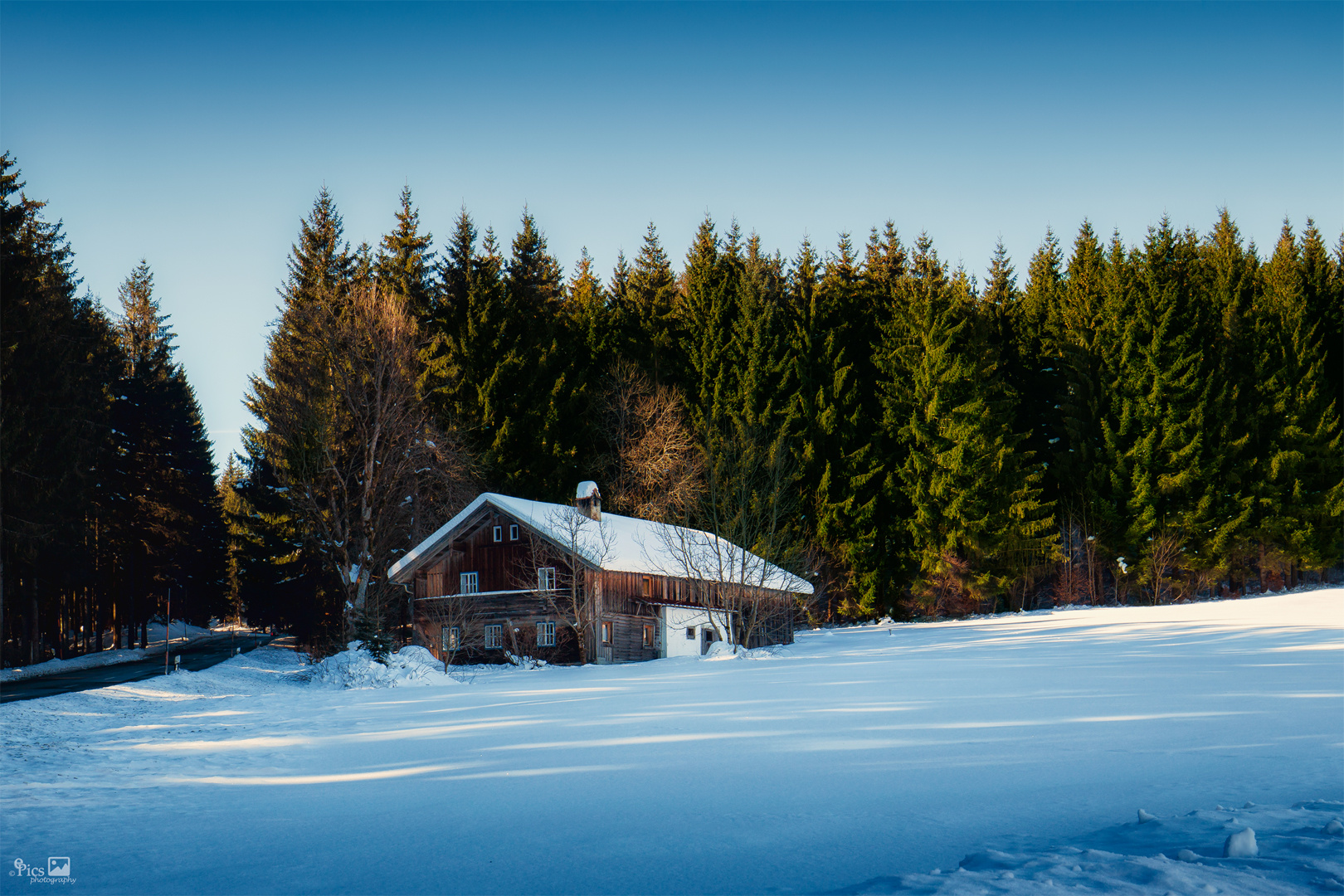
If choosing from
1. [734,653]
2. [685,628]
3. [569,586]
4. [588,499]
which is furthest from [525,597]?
[734,653]

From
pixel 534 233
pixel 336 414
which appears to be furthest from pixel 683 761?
pixel 534 233

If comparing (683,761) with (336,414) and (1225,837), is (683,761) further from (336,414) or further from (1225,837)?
(336,414)

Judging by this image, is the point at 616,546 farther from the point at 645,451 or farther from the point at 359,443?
the point at 645,451

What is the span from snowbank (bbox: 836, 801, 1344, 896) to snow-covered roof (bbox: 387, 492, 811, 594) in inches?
1002

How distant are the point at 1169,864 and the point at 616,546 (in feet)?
97.2

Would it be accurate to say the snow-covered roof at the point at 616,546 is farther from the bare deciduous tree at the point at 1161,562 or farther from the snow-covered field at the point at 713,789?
the bare deciduous tree at the point at 1161,562

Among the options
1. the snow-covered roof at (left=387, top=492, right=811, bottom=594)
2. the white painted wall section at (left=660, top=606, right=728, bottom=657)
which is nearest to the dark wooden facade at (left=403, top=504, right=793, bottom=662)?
the white painted wall section at (left=660, top=606, right=728, bottom=657)

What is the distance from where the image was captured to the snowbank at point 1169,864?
5055mm

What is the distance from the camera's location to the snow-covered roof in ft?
107

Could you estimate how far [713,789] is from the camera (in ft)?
28.3

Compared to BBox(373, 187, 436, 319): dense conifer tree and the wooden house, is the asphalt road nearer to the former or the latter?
the wooden house

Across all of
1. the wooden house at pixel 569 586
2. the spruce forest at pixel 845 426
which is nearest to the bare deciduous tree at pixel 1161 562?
the spruce forest at pixel 845 426

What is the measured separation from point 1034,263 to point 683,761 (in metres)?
57.3

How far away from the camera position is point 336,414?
35.7 m
